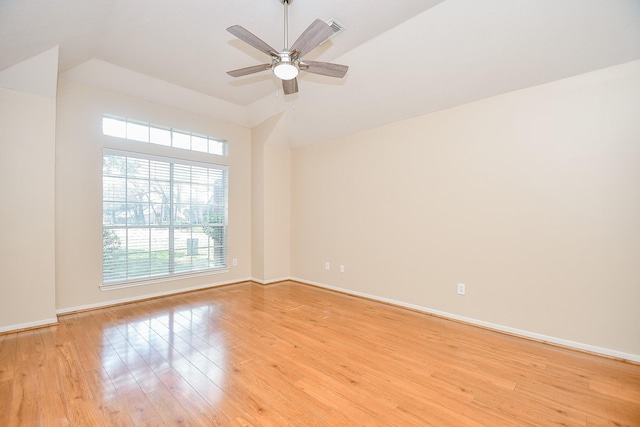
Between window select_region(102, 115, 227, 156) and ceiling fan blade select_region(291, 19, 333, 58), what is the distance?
3.08 metres

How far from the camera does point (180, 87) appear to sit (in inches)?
165

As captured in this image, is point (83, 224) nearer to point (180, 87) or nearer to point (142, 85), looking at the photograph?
point (142, 85)

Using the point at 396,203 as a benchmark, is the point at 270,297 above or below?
below

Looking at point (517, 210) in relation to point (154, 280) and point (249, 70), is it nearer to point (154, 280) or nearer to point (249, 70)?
point (249, 70)

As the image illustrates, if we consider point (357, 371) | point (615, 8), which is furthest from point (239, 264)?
point (615, 8)

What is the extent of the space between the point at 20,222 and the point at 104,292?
129cm

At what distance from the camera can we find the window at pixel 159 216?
388cm

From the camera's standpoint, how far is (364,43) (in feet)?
10.2

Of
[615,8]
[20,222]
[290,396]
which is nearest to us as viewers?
[290,396]

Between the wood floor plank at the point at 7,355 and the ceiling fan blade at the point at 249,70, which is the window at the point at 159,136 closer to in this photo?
the ceiling fan blade at the point at 249,70

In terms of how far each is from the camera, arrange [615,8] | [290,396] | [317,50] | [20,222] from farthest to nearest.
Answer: [317,50] → [20,222] → [615,8] → [290,396]

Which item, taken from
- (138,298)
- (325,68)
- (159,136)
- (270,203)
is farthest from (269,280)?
(325,68)

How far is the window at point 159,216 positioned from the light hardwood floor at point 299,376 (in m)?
0.97

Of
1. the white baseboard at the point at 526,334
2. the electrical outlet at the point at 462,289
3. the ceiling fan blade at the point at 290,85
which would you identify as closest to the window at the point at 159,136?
the ceiling fan blade at the point at 290,85
